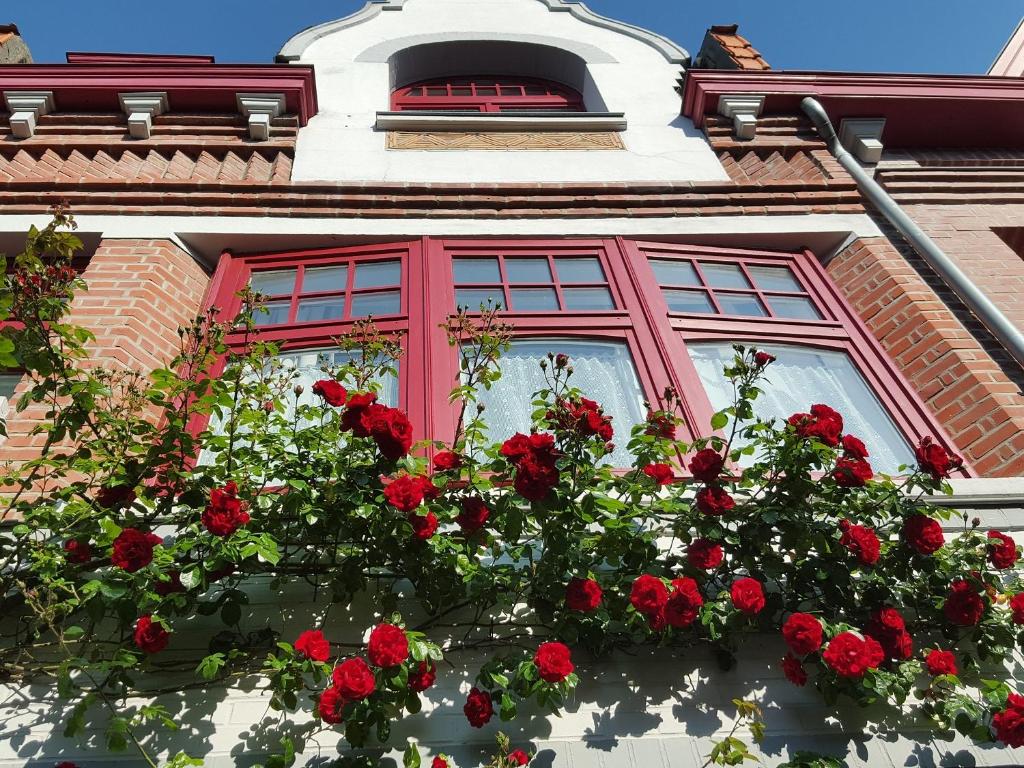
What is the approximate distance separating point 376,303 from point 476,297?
0.60 metres

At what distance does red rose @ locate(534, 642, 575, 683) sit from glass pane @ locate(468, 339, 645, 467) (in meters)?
1.47

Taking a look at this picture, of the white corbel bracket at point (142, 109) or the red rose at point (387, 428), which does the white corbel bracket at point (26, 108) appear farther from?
the red rose at point (387, 428)

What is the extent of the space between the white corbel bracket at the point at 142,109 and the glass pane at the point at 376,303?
2.34 m

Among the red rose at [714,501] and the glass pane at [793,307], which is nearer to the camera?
the red rose at [714,501]

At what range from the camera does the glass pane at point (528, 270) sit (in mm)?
5188

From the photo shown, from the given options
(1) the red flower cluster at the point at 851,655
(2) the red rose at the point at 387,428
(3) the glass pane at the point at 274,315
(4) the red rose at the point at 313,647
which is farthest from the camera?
(3) the glass pane at the point at 274,315

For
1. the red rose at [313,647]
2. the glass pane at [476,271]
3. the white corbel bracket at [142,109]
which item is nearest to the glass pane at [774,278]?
the glass pane at [476,271]

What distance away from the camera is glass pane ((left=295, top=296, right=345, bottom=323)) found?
4898 millimetres

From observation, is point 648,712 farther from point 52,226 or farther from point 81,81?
point 81,81

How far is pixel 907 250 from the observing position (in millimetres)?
5457

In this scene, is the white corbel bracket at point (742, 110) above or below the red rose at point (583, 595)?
above

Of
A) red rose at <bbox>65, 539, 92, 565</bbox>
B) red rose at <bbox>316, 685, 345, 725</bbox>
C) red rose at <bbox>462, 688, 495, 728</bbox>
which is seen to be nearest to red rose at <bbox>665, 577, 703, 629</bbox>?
red rose at <bbox>462, 688, 495, 728</bbox>

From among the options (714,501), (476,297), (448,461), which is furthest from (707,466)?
(476,297)

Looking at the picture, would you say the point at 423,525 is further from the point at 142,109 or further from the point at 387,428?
the point at 142,109
